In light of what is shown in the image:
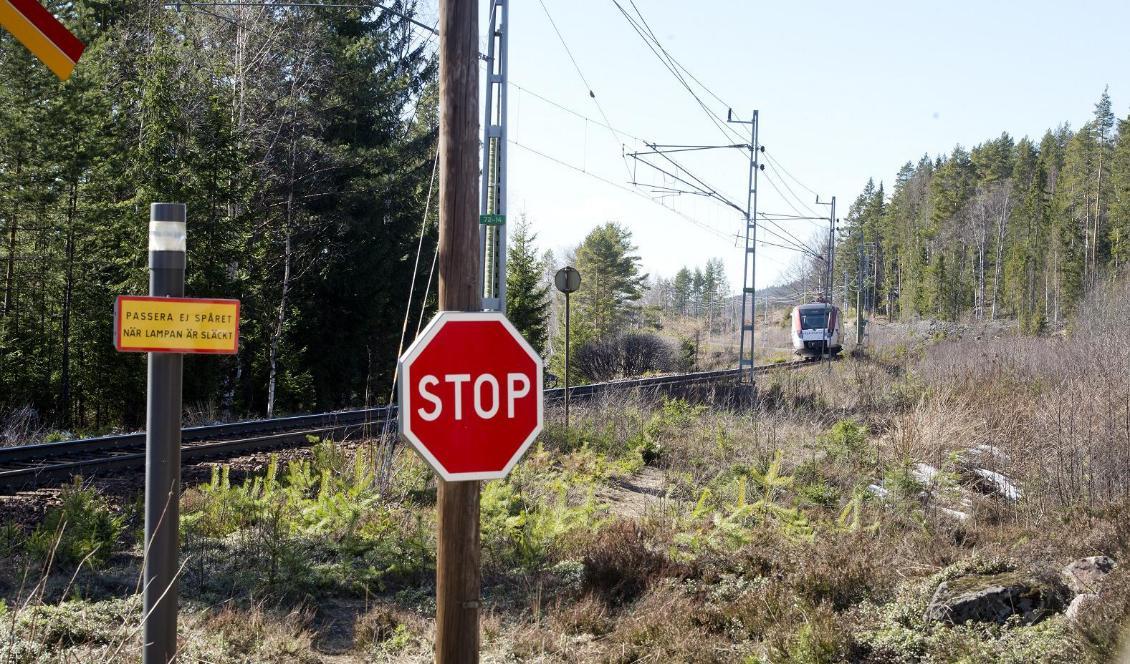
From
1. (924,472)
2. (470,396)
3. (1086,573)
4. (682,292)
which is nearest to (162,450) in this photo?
(470,396)

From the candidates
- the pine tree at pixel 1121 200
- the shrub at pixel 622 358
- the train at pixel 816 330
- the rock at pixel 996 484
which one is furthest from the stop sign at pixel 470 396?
the pine tree at pixel 1121 200

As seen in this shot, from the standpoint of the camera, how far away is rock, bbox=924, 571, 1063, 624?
5270 millimetres

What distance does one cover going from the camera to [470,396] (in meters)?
3.62

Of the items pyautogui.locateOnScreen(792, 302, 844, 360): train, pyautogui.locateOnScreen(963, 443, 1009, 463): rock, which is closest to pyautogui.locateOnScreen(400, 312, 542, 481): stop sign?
pyautogui.locateOnScreen(963, 443, 1009, 463): rock

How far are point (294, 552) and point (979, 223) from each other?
302 ft

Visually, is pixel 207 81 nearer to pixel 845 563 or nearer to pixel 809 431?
pixel 809 431

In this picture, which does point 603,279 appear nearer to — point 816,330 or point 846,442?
point 816,330

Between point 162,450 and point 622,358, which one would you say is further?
point 622,358

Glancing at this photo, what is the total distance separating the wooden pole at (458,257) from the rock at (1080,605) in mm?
3407

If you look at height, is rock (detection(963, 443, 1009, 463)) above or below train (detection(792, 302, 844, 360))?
below

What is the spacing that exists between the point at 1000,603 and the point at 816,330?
3386cm

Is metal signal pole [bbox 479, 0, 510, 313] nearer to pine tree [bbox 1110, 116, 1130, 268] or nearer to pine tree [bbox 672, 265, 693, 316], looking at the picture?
pine tree [bbox 1110, 116, 1130, 268]

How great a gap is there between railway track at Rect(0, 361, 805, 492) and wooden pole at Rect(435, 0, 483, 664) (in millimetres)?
5227

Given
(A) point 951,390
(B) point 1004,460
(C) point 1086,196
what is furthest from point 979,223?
(B) point 1004,460
